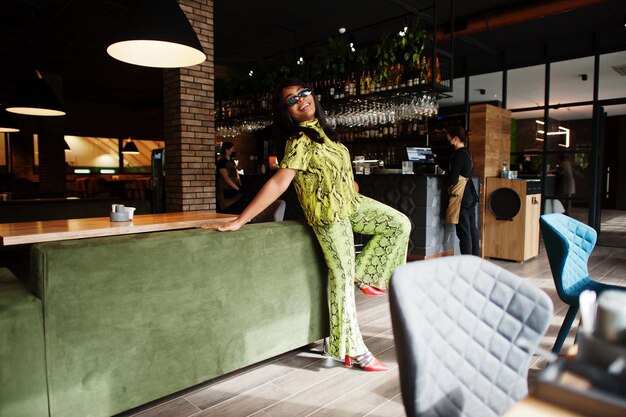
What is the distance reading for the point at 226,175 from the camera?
21.9 ft

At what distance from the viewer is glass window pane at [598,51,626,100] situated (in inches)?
298

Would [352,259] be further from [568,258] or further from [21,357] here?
[21,357]

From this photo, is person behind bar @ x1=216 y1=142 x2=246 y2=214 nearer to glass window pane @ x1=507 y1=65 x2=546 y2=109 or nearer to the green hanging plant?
the green hanging plant

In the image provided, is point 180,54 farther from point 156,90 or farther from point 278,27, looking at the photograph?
point 156,90

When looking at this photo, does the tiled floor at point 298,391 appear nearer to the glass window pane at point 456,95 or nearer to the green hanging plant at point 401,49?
the green hanging plant at point 401,49

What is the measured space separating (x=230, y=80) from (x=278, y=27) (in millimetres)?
1970

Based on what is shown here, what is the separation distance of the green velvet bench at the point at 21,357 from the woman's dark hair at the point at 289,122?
4.93ft

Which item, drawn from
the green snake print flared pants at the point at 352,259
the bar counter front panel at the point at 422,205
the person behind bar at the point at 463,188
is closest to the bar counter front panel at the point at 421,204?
the bar counter front panel at the point at 422,205

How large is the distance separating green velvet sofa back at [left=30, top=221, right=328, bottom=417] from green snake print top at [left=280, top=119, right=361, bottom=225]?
0.89 feet

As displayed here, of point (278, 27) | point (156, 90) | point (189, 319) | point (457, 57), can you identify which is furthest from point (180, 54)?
point (156, 90)

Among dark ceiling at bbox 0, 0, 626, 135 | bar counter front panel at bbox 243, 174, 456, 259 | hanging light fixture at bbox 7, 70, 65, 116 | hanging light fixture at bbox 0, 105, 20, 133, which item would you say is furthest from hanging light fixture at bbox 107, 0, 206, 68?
hanging light fixture at bbox 0, 105, 20, 133

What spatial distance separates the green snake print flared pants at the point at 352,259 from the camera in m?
2.57

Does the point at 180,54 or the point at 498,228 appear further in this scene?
the point at 498,228

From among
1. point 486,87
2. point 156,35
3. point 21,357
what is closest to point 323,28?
point 486,87
